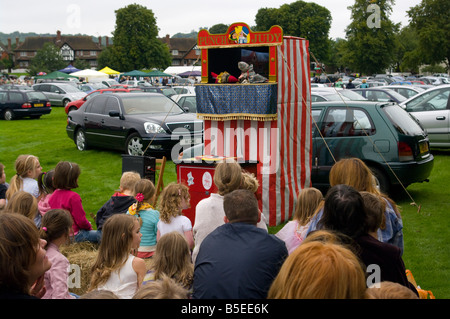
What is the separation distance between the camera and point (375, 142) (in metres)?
8.51

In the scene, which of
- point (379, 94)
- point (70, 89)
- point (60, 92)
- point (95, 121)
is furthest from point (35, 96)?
point (379, 94)

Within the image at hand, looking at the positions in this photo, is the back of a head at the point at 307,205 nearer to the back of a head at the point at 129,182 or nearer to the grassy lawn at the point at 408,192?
the grassy lawn at the point at 408,192

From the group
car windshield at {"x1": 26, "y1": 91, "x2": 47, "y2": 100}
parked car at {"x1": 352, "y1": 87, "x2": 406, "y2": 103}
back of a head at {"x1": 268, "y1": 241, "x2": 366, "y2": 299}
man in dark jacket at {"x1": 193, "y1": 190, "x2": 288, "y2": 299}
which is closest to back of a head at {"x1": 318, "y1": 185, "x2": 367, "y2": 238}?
man in dark jacket at {"x1": 193, "y1": 190, "x2": 288, "y2": 299}

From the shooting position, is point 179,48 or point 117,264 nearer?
point 117,264

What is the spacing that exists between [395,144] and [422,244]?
2.00m

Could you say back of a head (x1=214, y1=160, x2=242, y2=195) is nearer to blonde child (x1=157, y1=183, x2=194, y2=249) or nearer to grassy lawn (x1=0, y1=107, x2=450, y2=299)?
blonde child (x1=157, y1=183, x2=194, y2=249)

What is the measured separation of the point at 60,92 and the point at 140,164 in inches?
1122

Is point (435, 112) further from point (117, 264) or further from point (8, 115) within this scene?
point (8, 115)

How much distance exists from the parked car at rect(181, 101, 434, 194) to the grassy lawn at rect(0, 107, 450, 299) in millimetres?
483

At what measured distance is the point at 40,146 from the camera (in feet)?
53.0

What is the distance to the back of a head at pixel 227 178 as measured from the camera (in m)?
5.36

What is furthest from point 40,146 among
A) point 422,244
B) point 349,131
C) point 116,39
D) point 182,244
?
point 116,39

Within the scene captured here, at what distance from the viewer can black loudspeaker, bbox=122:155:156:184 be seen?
8125 mm

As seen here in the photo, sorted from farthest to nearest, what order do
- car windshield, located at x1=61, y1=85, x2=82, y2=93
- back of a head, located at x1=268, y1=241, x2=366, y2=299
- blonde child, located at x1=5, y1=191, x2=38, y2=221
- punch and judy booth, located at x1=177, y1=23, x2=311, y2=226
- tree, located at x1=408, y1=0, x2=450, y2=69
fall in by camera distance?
tree, located at x1=408, y1=0, x2=450, y2=69 < car windshield, located at x1=61, y1=85, x2=82, y2=93 < punch and judy booth, located at x1=177, y1=23, x2=311, y2=226 < blonde child, located at x1=5, y1=191, x2=38, y2=221 < back of a head, located at x1=268, y1=241, x2=366, y2=299
